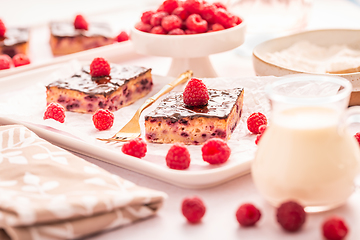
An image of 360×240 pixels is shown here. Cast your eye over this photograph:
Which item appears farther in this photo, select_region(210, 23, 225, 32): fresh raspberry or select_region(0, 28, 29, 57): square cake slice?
select_region(0, 28, 29, 57): square cake slice

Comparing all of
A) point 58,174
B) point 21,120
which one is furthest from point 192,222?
point 21,120

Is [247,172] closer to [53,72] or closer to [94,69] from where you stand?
[94,69]

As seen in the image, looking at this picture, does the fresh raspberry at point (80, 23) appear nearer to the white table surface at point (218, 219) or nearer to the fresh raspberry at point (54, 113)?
the fresh raspberry at point (54, 113)

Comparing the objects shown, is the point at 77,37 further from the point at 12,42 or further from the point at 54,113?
the point at 54,113

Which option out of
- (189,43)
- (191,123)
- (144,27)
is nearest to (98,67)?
(144,27)

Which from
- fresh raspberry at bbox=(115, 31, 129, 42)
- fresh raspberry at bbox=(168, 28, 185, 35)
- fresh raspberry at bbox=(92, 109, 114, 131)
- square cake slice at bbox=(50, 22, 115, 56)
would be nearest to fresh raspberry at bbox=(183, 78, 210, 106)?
fresh raspberry at bbox=(92, 109, 114, 131)

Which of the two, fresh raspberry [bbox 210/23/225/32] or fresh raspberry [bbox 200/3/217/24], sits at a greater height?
fresh raspberry [bbox 200/3/217/24]

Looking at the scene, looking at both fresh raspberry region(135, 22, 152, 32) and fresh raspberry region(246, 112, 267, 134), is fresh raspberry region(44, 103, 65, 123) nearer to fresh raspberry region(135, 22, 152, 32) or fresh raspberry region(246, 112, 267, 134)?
fresh raspberry region(135, 22, 152, 32)
